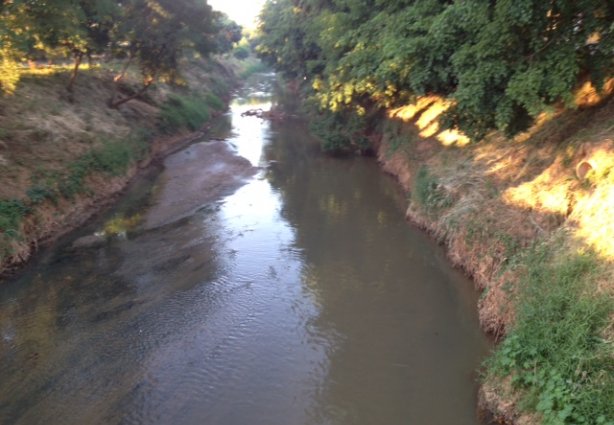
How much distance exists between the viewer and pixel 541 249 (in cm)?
962

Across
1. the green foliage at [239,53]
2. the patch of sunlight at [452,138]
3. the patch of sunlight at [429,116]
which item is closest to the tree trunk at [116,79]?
the patch of sunlight at [429,116]

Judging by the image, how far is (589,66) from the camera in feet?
34.9

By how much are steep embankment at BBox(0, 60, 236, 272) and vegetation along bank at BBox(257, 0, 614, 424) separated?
11868mm

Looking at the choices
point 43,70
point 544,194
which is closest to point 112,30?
point 43,70

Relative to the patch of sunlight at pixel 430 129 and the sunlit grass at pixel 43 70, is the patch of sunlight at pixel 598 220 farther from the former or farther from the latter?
the sunlit grass at pixel 43 70

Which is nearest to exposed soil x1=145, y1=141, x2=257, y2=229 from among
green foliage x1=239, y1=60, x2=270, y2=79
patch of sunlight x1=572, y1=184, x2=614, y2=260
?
patch of sunlight x1=572, y1=184, x2=614, y2=260

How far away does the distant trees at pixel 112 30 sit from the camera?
17.2 m

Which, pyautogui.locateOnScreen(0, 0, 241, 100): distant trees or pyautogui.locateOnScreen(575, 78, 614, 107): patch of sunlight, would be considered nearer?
pyautogui.locateOnScreen(575, 78, 614, 107): patch of sunlight

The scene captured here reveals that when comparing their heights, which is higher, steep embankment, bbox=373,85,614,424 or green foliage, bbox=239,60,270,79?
steep embankment, bbox=373,85,614,424

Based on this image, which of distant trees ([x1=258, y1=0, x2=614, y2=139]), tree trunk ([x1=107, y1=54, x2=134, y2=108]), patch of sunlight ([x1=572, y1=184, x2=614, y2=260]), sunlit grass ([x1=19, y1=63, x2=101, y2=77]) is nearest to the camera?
patch of sunlight ([x1=572, y1=184, x2=614, y2=260])

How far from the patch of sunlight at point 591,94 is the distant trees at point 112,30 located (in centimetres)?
1698

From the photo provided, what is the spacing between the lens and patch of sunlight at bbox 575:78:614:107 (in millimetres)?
11773

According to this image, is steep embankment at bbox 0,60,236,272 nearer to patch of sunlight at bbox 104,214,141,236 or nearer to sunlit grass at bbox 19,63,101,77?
sunlit grass at bbox 19,63,101,77

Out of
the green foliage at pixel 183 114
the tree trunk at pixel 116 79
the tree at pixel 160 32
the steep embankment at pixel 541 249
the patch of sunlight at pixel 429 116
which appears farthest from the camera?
the green foliage at pixel 183 114
